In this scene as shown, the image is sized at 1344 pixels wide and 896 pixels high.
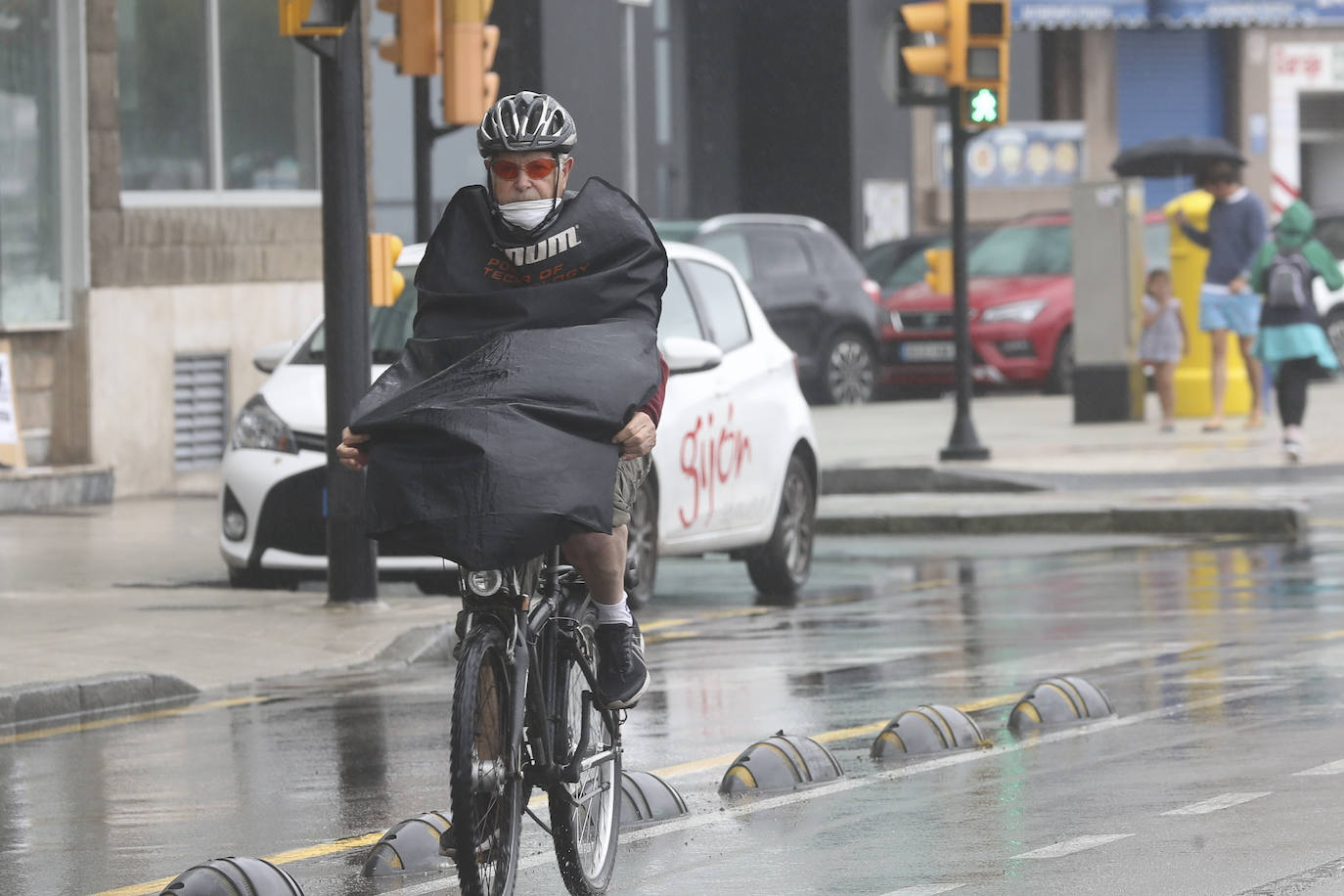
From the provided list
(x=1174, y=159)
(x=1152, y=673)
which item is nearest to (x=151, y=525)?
(x=1152, y=673)

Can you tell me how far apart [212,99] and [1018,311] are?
1012 centimetres

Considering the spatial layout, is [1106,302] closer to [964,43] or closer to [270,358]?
[964,43]

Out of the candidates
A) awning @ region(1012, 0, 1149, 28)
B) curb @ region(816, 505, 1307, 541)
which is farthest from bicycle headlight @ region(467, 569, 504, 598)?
awning @ region(1012, 0, 1149, 28)

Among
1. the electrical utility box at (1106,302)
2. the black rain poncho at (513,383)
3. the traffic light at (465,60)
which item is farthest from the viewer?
the electrical utility box at (1106,302)

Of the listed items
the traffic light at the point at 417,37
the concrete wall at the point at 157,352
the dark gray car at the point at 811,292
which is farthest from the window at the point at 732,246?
the traffic light at the point at 417,37

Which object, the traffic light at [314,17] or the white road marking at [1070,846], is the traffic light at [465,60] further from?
→ the white road marking at [1070,846]

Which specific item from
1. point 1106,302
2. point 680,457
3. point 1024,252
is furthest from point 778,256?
point 680,457

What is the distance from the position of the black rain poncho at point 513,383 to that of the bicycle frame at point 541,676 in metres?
0.24

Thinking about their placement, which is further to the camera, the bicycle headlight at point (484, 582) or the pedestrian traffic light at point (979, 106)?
the pedestrian traffic light at point (979, 106)

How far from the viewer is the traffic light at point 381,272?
41.5 feet

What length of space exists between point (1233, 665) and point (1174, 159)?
19.8 meters

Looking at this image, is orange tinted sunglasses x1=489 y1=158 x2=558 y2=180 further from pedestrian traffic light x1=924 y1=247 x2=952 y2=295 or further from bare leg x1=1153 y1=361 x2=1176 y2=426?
bare leg x1=1153 y1=361 x2=1176 y2=426

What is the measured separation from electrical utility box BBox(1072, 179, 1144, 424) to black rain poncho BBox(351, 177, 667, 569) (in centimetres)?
1767

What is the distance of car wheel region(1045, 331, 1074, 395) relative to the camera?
2802 cm
